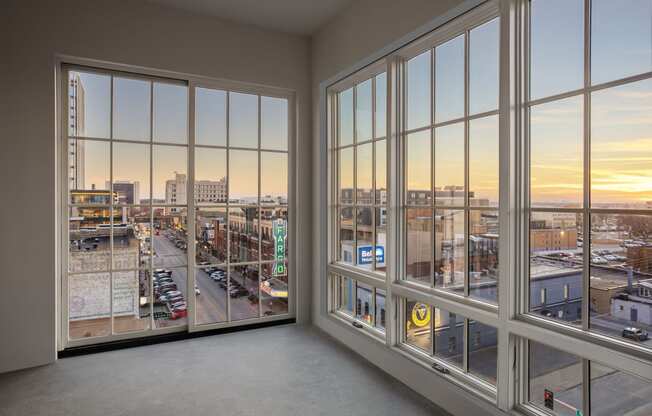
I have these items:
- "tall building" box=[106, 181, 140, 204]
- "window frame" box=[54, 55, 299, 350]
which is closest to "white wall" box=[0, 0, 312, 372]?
"window frame" box=[54, 55, 299, 350]

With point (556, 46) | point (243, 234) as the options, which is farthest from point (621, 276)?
point (243, 234)

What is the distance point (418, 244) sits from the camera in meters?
3.03

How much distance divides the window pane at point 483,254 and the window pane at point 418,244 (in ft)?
1.34

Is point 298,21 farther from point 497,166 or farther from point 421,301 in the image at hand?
point 421,301

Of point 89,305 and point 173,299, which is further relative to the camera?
point 173,299

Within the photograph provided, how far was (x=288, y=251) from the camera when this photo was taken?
4465 mm

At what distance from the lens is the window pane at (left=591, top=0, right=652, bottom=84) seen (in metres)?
1.72

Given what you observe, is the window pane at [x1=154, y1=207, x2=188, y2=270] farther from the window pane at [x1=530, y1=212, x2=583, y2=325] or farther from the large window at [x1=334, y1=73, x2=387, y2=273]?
the window pane at [x1=530, y1=212, x2=583, y2=325]

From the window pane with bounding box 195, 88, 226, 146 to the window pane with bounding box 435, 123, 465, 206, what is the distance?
237 cm

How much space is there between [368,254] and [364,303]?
48cm

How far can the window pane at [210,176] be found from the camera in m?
4.04

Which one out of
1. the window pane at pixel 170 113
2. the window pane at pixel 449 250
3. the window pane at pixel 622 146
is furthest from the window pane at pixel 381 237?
the window pane at pixel 170 113

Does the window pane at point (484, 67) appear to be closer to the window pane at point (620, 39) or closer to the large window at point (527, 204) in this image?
the large window at point (527, 204)

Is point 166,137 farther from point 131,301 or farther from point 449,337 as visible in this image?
point 449,337
